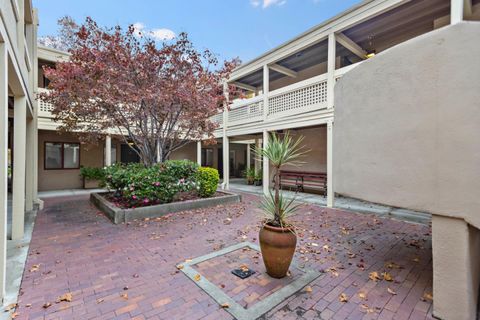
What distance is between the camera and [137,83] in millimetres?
6660

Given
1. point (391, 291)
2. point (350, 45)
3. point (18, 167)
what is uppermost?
point (350, 45)

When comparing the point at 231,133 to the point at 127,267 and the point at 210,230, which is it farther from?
the point at 127,267

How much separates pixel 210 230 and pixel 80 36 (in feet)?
20.0

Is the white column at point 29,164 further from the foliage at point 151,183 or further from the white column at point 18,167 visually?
the white column at point 18,167

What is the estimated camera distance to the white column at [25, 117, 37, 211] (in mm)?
6523

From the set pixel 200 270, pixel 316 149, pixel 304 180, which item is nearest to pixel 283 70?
pixel 316 149

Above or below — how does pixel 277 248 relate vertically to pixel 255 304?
above

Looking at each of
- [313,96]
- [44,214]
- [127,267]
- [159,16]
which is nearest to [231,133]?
[313,96]

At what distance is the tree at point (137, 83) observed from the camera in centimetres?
606

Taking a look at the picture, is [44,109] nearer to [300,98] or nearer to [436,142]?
[300,98]

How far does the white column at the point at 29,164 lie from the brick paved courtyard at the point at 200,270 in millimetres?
1510

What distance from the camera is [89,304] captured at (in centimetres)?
264

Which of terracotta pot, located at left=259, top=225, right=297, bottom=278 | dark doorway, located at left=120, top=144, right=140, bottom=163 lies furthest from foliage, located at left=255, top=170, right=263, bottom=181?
terracotta pot, located at left=259, top=225, right=297, bottom=278

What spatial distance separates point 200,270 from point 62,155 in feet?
38.7
